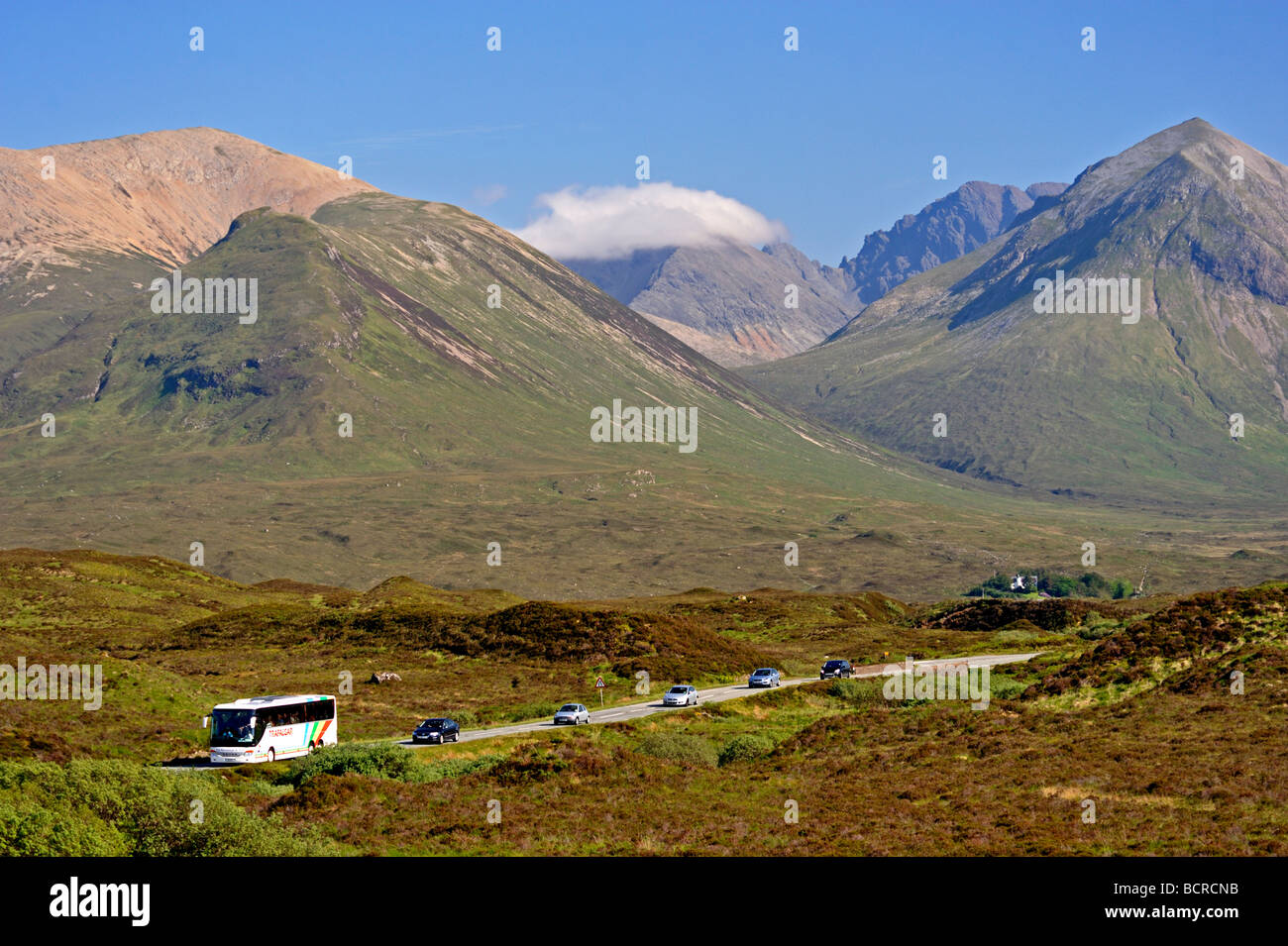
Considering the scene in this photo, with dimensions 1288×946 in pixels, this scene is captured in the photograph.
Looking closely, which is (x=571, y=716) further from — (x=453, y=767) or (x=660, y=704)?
(x=453, y=767)

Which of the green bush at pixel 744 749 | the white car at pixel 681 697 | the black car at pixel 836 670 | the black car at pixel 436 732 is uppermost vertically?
the black car at pixel 836 670

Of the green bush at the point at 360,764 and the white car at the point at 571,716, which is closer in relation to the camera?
the green bush at the point at 360,764

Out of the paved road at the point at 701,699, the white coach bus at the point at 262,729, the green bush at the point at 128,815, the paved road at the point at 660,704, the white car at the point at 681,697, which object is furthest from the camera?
the white car at the point at 681,697

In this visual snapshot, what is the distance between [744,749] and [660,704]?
59.9 ft

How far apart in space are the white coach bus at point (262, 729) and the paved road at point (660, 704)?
1214 millimetres

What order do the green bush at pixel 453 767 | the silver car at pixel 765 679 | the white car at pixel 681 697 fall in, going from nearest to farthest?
the green bush at pixel 453 767 < the white car at pixel 681 697 < the silver car at pixel 765 679

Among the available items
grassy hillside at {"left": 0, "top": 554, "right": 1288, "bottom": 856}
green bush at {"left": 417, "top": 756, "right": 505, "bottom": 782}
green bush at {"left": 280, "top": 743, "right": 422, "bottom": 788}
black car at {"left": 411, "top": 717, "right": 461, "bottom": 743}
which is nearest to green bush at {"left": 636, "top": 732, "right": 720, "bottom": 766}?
grassy hillside at {"left": 0, "top": 554, "right": 1288, "bottom": 856}

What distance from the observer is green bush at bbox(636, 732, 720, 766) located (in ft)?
163

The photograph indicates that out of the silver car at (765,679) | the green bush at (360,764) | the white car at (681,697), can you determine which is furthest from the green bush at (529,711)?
the green bush at (360,764)

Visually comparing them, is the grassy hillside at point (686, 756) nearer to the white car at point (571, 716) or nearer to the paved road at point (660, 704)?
the paved road at point (660, 704)

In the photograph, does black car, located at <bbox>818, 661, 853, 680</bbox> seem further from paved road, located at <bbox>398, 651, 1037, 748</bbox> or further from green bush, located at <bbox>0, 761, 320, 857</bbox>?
green bush, located at <bbox>0, 761, 320, 857</bbox>

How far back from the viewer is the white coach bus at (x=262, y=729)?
52.0 metres

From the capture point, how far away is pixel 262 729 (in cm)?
5234
